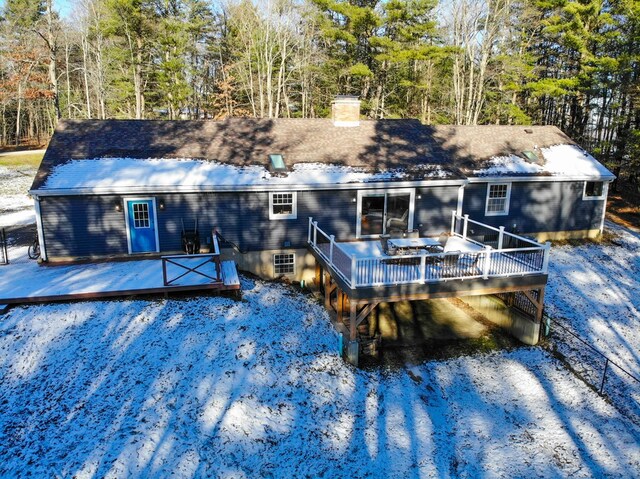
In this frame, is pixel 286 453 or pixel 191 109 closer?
pixel 286 453

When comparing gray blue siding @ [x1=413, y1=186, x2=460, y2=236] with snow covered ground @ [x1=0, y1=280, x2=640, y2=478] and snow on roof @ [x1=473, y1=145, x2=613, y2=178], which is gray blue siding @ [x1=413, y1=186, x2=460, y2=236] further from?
snow covered ground @ [x1=0, y1=280, x2=640, y2=478]

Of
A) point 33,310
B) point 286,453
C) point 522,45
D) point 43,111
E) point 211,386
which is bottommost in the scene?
point 286,453

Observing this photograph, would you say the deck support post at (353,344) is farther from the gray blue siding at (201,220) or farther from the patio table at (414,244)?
the gray blue siding at (201,220)

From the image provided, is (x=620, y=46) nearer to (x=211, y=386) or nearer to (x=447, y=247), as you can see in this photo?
(x=447, y=247)

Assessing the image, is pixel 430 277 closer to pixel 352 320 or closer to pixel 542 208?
pixel 352 320

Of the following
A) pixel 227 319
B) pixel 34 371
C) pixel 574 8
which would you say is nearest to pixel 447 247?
pixel 227 319

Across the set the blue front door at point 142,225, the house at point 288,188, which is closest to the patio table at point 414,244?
the house at point 288,188
